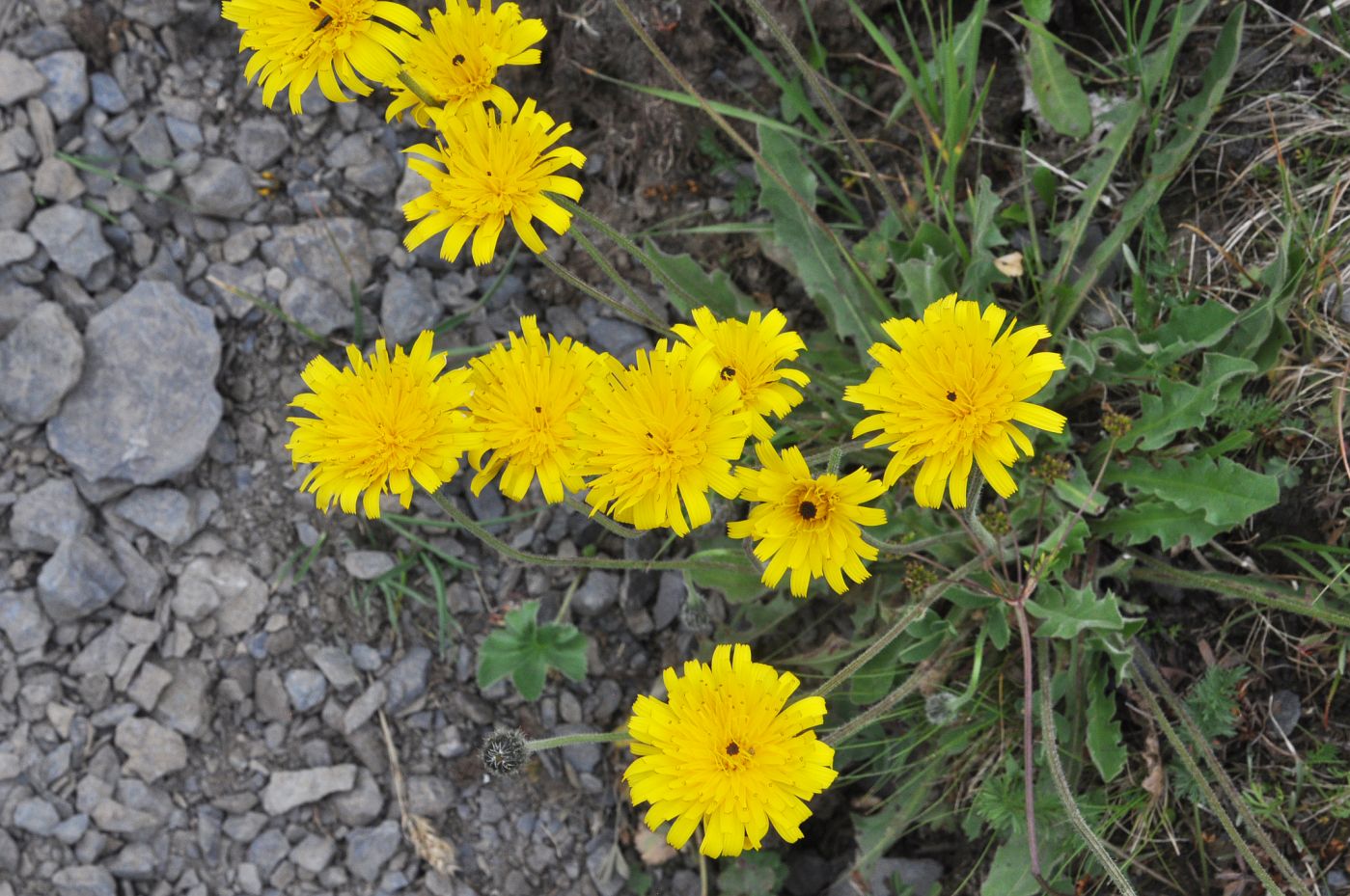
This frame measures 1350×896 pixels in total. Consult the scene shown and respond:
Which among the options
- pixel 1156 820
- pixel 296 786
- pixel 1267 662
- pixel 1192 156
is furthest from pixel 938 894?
pixel 1192 156

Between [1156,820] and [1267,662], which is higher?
[1267,662]

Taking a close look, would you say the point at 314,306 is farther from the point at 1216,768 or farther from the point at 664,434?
the point at 1216,768

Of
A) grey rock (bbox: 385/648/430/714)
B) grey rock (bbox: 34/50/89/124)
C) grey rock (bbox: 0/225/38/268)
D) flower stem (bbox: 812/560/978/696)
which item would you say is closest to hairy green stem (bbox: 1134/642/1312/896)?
flower stem (bbox: 812/560/978/696)

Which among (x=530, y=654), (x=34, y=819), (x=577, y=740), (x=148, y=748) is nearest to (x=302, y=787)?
(x=148, y=748)

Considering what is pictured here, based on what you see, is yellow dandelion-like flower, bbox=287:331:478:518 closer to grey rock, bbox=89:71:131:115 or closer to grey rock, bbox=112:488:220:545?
grey rock, bbox=112:488:220:545

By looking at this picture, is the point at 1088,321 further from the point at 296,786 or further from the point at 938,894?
the point at 296,786

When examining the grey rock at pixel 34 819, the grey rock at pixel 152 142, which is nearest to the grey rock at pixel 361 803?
the grey rock at pixel 34 819
